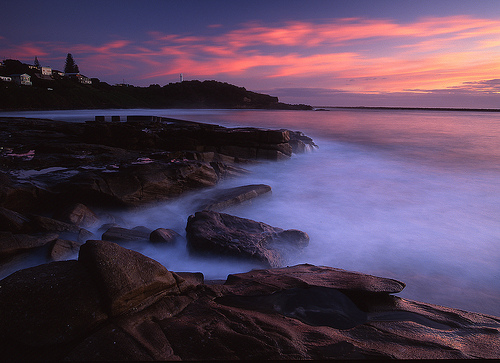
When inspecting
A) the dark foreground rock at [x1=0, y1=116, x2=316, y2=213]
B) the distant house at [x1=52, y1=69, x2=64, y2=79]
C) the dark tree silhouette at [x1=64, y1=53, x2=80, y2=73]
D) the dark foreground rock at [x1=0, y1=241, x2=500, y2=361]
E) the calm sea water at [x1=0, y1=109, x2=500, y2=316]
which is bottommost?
the calm sea water at [x1=0, y1=109, x2=500, y2=316]

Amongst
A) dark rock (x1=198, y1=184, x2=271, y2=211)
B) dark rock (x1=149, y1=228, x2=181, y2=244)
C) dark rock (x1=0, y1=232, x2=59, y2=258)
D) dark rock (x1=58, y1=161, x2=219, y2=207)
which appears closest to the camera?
dark rock (x1=0, y1=232, x2=59, y2=258)

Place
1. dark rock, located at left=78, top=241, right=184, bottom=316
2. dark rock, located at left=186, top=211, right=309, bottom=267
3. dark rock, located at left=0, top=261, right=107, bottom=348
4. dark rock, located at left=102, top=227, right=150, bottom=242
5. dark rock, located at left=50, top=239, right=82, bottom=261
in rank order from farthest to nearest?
dark rock, located at left=102, top=227, right=150, bottom=242, dark rock, located at left=186, top=211, right=309, bottom=267, dark rock, located at left=50, top=239, right=82, bottom=261, dark rock, located at left=78, top=241, right=184, bottom=316, dark rock, located at left=0, top=261, right=107, bottom=348

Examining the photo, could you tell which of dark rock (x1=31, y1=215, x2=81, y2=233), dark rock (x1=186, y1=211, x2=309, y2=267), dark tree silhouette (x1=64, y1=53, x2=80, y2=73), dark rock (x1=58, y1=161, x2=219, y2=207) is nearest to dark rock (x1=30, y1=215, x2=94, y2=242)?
dark rock (x1=31, y1=215, x2=81, y2=233)

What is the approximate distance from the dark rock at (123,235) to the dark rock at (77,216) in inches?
30.2

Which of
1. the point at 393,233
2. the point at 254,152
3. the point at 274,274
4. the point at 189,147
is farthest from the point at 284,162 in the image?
the point at 274,274

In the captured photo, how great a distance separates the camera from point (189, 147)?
1173 centimetres

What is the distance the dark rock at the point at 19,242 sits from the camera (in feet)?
11.4

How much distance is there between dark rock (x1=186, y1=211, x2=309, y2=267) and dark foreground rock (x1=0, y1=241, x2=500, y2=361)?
1516 mm

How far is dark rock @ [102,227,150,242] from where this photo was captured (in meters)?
4.60

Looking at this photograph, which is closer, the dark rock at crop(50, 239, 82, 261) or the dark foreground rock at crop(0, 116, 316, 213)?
the dark rock at crop(50, 239, 82, 261)

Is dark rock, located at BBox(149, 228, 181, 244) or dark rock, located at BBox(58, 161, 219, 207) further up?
dark rock, located at BBox(58, 161, 219, 207)

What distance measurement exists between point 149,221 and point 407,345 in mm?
5444

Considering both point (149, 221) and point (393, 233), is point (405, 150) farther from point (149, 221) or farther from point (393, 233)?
point (149, 221)

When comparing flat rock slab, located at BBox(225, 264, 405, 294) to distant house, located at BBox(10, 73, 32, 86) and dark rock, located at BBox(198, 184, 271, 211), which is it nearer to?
dark rock, located at BBox(198, 184, 271, 211)
